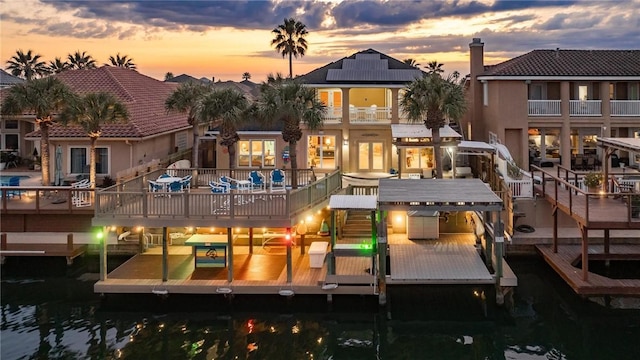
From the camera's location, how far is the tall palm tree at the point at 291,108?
21.5 m

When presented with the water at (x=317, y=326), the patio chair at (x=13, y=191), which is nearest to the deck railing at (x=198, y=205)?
the water at (x=317, y=326)

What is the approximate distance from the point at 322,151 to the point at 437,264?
13.6 meters

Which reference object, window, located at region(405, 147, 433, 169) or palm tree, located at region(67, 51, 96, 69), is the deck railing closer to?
window, located at region(405, 147, 433, 169)

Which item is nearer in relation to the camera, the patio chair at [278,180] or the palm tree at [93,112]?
the patio chair at [278,180]

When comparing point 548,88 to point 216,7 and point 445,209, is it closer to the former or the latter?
point 445,209

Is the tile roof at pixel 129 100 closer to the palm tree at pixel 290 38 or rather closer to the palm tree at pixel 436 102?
the palm tree at pixel 436 102

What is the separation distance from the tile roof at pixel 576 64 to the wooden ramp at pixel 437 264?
13.2 m

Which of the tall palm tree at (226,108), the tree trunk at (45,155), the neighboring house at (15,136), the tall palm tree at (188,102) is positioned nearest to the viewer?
the tall palm tree at (226,108)

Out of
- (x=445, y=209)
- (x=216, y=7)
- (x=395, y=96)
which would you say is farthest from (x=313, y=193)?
(x=216, y=7)

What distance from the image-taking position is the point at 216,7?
125 feet

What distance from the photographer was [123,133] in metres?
27.4

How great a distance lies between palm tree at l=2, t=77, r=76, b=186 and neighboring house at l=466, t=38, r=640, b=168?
22.4 meters

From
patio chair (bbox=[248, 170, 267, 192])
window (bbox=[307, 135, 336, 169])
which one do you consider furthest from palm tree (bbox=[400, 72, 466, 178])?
patio chair (bbox=[248, 170, 267, 192])

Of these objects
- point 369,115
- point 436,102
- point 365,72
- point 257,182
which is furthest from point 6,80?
point 436,102
